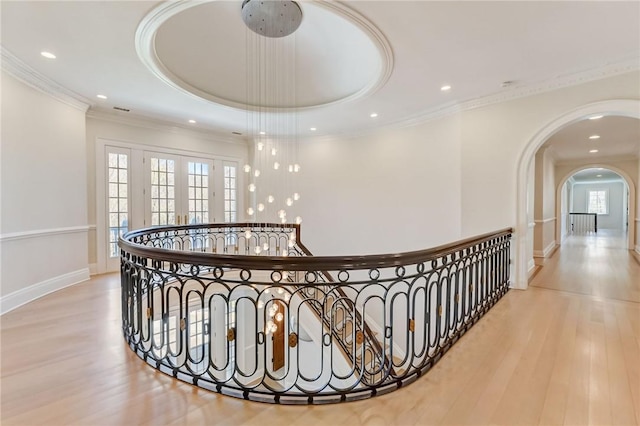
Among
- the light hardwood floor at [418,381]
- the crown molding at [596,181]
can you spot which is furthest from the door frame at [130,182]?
the crown molding at [596,181]

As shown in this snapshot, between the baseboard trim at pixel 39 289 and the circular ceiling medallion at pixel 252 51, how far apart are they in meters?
3.44

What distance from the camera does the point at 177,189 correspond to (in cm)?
668

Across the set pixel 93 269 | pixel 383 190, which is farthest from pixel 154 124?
pixel 383 190

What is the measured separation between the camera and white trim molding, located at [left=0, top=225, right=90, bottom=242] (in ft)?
12.2

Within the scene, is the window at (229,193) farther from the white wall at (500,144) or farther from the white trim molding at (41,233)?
the white wall at (500,144)

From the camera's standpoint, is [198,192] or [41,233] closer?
[41,233]

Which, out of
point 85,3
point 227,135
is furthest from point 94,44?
point 227,135

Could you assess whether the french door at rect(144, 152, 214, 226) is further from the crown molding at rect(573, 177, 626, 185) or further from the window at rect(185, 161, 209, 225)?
the crown molding at rect(573, 177, 626, 185)

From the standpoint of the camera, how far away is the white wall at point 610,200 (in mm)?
15586

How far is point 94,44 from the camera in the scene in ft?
10.7

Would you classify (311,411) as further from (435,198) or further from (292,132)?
(292,132)

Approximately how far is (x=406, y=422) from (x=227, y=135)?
7.18 m

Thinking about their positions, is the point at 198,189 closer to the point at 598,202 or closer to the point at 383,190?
the point at 383,190

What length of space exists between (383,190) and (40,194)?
19.6 feet
